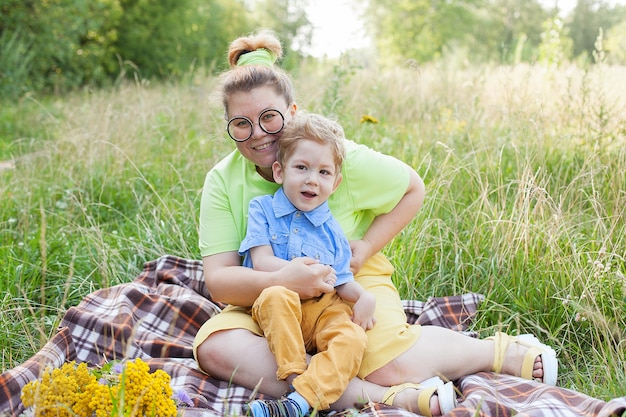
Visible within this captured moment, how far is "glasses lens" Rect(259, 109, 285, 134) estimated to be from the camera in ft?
7.86

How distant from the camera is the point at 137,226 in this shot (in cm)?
350

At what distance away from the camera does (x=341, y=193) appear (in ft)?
8.25

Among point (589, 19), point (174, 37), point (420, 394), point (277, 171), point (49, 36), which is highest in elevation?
point (589, 19)

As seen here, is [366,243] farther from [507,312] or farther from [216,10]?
[216,10]

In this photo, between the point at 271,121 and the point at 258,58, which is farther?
the point at 258,58

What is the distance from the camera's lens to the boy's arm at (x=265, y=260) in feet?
7.26

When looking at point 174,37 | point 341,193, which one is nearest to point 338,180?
point 341,193

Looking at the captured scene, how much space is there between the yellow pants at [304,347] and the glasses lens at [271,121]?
0.65 m

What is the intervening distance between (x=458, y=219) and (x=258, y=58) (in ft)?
4.19

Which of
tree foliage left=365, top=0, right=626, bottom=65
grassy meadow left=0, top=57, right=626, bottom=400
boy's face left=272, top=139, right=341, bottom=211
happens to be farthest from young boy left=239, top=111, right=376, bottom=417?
tree foliage left=365, top=0, right=626, bottom=65

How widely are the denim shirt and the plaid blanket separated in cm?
44

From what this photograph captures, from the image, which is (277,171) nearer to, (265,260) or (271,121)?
(271,121)

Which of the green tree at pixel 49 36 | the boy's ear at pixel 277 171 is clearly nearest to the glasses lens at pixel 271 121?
the boy's ear at pixel 277 171

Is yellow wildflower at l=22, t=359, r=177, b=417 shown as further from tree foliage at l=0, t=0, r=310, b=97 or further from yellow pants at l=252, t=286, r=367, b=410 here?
tree foliage at l=0, t=0, r=310, b=97
